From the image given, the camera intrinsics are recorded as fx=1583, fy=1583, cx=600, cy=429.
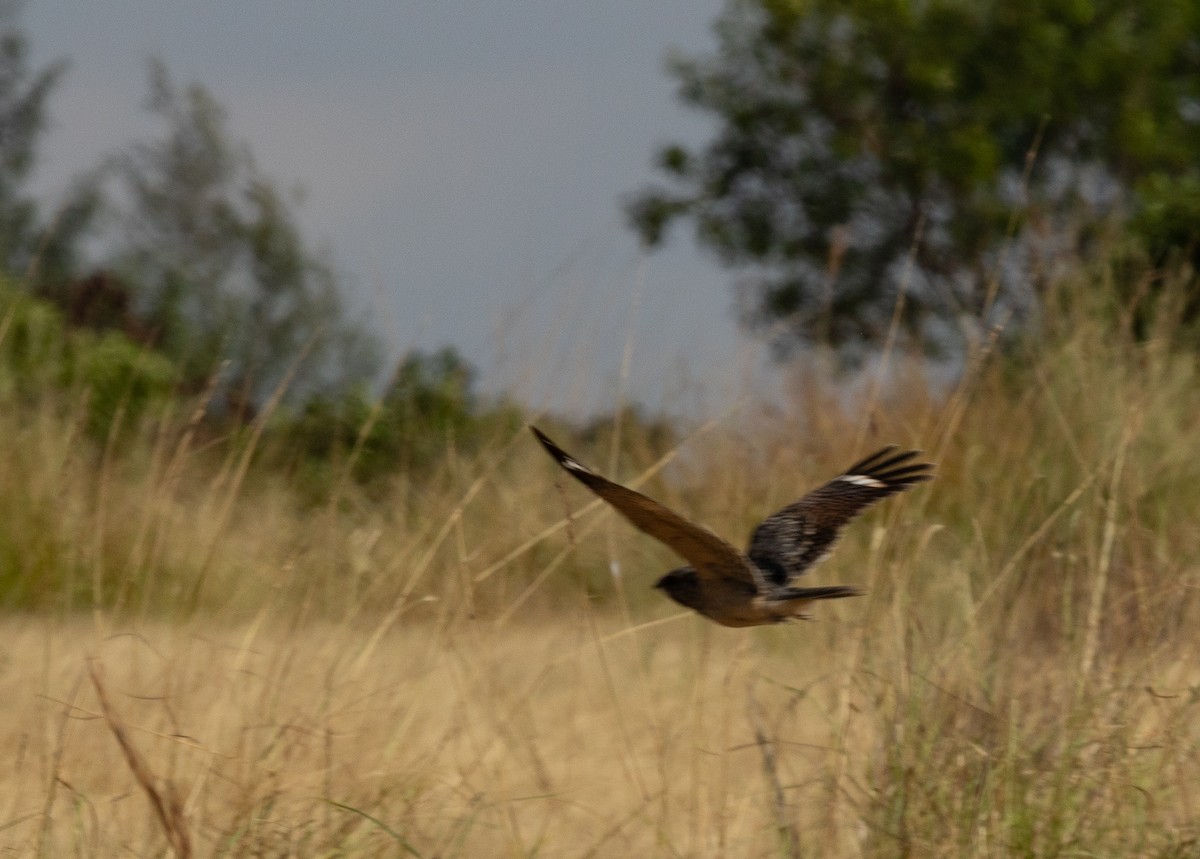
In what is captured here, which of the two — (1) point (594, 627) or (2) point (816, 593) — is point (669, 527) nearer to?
(2) point (816, 593)

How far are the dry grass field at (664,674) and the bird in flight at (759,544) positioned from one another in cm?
19

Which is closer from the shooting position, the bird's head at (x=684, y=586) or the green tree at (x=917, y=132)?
the bird's head at (x=684, y=586)

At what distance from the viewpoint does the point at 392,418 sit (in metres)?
8.94

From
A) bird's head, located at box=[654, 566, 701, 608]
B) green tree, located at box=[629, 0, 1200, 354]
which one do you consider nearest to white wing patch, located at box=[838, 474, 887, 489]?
bird's head, located at box=[654, 566, 701, 608]

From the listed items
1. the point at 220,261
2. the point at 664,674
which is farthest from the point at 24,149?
the point at 664,674

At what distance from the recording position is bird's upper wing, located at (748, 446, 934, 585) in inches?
102

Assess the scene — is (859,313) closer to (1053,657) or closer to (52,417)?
(52,417)

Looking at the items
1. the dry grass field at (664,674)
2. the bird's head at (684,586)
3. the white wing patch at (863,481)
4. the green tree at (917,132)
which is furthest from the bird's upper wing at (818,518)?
the green tree at (917,132)

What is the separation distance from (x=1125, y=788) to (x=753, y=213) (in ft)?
42.0

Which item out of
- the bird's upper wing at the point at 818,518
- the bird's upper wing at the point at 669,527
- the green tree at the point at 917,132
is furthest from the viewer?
the green tree at the point at 917,132

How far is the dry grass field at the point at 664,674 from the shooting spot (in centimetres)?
275

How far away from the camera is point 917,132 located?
1409cm

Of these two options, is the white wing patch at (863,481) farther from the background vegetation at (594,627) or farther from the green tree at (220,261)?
the green tree at (220,261)

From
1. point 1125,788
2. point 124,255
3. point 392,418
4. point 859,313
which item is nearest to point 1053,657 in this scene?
point 1125,788
